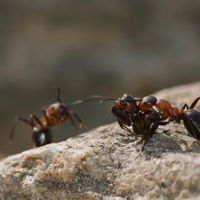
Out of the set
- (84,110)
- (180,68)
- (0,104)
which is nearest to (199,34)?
(180,68)

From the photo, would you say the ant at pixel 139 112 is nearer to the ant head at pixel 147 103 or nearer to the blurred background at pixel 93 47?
the ant head at pixel 147 103

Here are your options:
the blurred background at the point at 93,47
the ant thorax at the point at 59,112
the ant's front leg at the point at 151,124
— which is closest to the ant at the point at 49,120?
the ant thorax at the point at 59,112

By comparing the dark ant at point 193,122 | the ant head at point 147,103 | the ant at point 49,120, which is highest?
the ant head at point 147,103

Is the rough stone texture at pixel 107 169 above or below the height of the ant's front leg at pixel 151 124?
below

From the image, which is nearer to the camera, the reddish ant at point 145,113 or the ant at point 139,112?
the reddish ant at point 145,113

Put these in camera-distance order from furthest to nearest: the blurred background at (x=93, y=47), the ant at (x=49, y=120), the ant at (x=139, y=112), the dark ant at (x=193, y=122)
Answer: the blurred background at (x=93, y=47)
the ant at (x=49, y=120)
the ant at (x=139, y=112)
the dark ant at (x=193, y=122)

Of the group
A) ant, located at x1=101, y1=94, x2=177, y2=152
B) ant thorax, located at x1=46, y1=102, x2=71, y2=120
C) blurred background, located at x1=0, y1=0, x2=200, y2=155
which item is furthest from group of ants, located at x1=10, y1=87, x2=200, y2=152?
blurred background, located at x1=0, y1=0, x2=200, y2=155

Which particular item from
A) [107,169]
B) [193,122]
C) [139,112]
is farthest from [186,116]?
[107,169]
